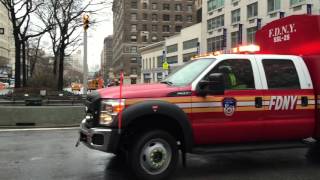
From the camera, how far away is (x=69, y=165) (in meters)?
8.73

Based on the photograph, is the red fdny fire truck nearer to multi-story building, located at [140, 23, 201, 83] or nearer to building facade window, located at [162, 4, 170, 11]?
multi-story building, located at [140, 23, 201, 83]

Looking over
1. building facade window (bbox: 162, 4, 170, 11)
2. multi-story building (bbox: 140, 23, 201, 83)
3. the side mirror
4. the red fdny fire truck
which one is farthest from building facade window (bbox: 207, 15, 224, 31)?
the side mirror

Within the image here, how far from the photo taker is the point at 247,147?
8.05 meters

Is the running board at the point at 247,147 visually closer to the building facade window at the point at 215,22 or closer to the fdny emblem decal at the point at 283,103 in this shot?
the fdny emblem decal at the point at 283,103

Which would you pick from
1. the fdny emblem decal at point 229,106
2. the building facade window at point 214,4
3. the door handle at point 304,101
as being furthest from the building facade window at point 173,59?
the fdny emblem decal at point 229,106

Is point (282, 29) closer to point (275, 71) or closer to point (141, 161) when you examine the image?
point (275, 71)

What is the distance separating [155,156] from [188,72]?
5.27 ft

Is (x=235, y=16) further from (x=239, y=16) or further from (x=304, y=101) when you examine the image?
(x=304, y=101)

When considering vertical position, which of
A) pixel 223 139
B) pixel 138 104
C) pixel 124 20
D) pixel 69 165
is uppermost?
pixel 124 20

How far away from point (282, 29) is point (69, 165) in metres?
4.92

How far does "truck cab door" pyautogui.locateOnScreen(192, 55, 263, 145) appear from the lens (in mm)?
7773

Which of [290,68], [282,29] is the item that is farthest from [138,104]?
[282,29]

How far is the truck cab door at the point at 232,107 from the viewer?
7773mm

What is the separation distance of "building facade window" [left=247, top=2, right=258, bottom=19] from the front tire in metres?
58.1
